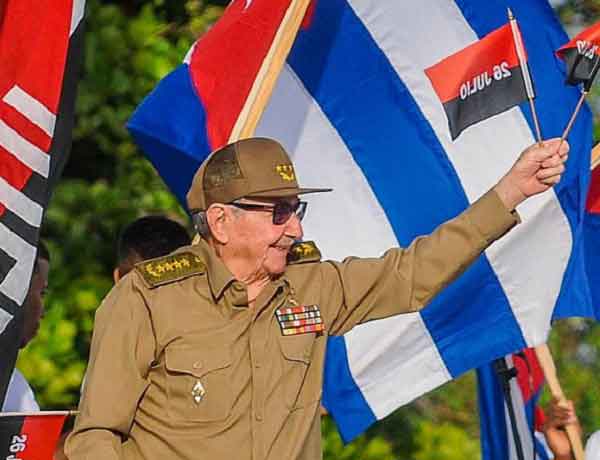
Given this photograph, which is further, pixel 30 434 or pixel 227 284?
pixel 30 434

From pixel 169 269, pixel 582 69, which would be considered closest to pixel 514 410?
pixel 582 69

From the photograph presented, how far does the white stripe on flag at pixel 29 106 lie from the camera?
550cm

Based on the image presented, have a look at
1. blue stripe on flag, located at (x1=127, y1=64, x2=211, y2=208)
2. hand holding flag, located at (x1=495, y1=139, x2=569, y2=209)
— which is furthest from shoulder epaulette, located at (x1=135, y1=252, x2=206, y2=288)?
blue stripe on flag, located at (x1=127, y1=64, x2=211, y2=208)

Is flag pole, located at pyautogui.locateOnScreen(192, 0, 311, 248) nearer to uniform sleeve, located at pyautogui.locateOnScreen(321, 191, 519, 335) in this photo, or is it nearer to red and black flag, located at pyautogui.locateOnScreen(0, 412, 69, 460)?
uniform sleeve, located at pyautogui.locateOnScreen(321, 191, 519, 335)

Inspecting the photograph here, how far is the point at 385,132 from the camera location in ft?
23.8

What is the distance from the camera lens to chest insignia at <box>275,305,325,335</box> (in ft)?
17.5

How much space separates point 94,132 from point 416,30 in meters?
2.51

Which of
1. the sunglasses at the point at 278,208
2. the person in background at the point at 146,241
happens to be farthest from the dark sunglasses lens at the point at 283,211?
the person in background at the point at 146,241

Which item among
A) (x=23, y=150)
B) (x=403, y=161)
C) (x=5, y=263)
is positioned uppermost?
(x=23, y=150)

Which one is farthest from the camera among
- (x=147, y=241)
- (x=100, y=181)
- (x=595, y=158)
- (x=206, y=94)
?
(x=100, y=181)

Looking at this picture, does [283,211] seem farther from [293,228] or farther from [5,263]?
[5,263]

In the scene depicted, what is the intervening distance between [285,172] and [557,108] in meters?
1.99

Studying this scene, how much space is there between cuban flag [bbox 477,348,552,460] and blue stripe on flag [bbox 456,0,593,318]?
567 millimetres

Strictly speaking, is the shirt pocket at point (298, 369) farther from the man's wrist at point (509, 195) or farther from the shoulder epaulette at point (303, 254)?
the man's wrist at point (509, 195)
